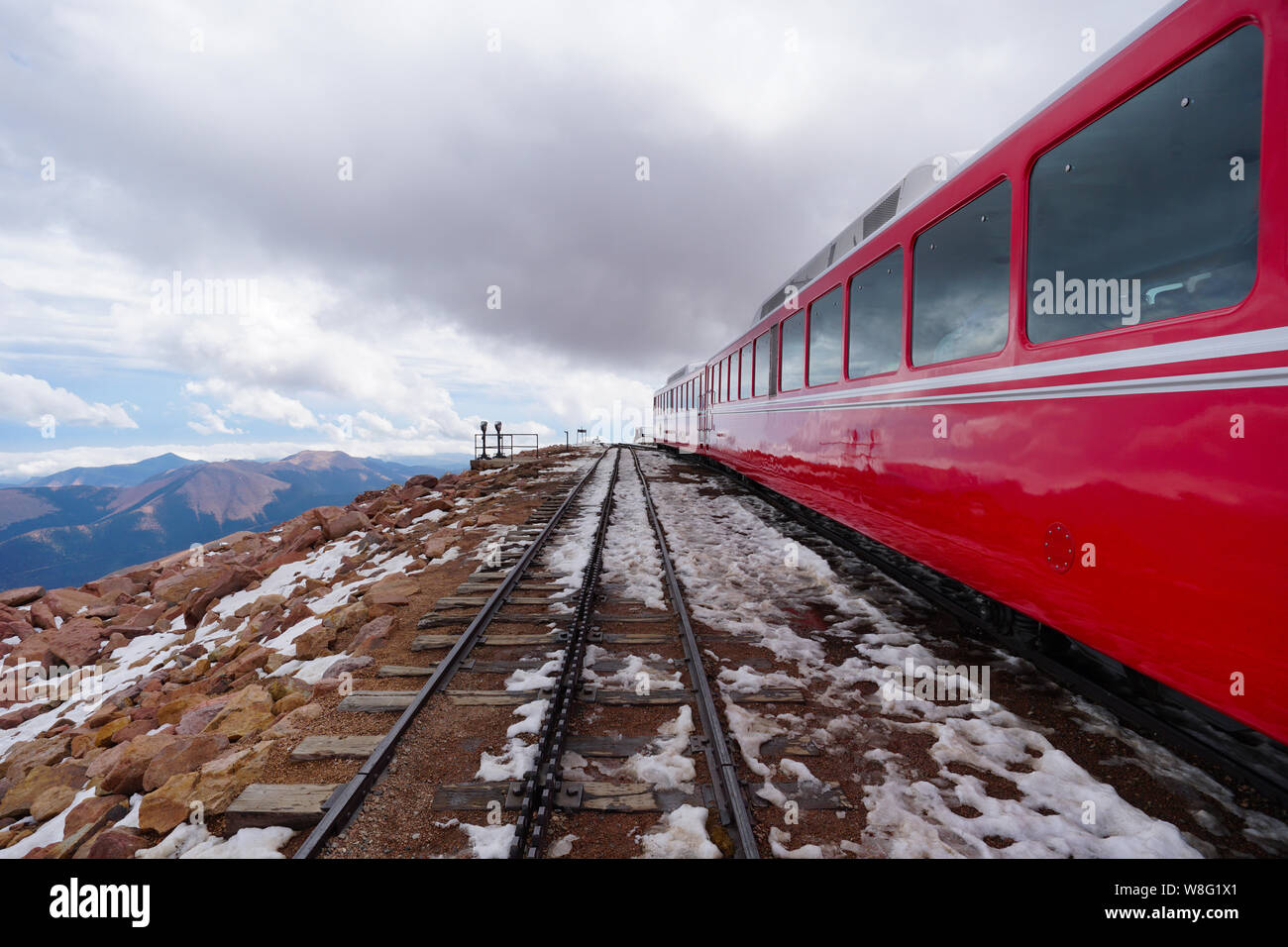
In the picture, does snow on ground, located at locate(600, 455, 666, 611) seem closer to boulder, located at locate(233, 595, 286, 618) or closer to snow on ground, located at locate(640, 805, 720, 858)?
snow on ground, located at locate(640, 805, 720, 858)

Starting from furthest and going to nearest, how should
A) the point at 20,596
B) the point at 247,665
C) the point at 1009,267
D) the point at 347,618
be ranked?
the point at 20,596
the point at 247,665
the point at 347,618
the point at 1009,267

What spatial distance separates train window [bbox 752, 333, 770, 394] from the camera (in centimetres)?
913

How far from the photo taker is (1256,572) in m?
1.95

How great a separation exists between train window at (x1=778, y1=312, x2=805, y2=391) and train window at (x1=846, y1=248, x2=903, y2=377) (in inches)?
63.2

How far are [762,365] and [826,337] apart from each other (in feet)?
10.2

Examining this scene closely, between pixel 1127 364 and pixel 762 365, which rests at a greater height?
pixel 762 365

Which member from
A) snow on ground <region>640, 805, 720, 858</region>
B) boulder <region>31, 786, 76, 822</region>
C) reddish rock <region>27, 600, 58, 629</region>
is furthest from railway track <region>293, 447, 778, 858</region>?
reddish rock <region>27, 600, 58, 629</region>

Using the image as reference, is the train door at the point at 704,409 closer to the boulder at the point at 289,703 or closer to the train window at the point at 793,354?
the train window at the point at 793,354

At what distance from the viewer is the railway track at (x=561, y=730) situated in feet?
8.21

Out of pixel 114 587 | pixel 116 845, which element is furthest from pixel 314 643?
pixel 114 587

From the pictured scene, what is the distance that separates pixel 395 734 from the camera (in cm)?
318

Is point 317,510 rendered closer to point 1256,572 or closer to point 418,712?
point 418,712

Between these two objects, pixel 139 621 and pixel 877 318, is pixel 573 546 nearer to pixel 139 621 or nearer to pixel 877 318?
pixel 877 318

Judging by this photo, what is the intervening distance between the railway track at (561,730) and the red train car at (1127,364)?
183 centimetres
